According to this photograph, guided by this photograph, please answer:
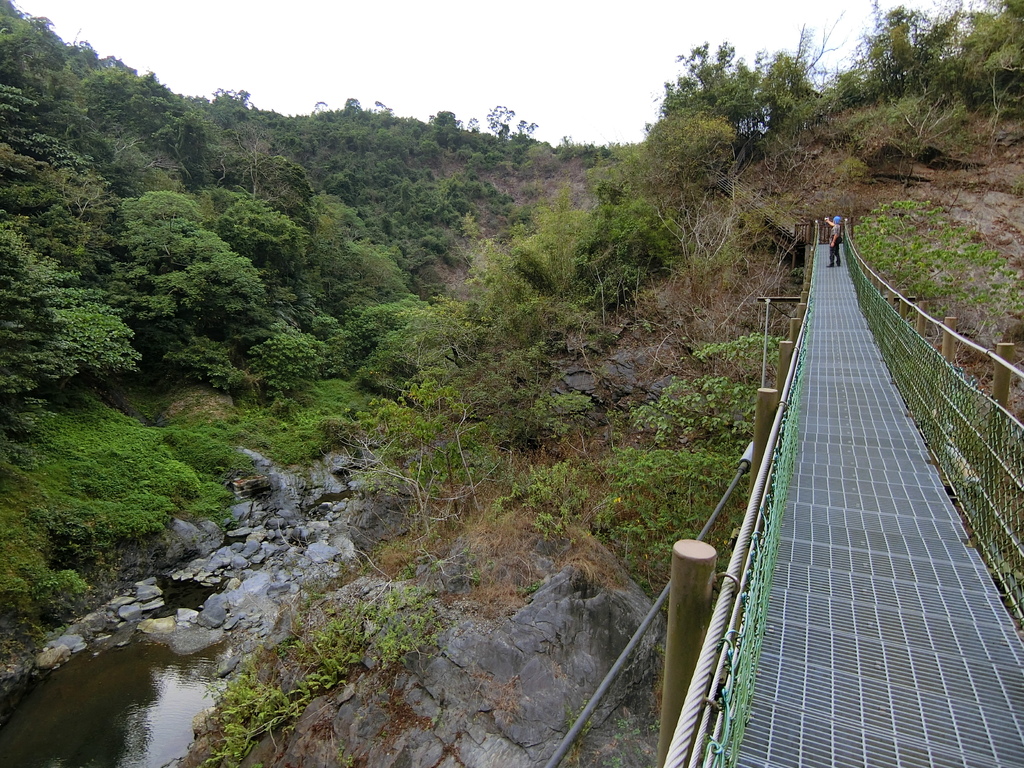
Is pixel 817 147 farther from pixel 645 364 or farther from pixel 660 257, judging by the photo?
pixel 645 364

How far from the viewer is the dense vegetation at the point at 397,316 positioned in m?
8.27

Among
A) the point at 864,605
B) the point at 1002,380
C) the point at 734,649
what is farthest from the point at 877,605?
the point at 1002,380

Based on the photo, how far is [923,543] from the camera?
10.1 ft

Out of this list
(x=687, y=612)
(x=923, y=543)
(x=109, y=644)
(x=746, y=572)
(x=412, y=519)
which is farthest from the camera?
(x=412, y=519)

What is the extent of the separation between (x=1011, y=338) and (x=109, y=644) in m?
16.7

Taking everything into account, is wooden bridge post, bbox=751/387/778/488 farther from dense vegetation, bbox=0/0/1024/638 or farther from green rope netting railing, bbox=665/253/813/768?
dense vegetation, bbox=0/0/1024/638

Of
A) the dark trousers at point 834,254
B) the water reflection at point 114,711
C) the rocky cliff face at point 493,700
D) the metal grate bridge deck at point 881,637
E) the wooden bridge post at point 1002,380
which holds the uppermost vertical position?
the dark trousers at point 834,254

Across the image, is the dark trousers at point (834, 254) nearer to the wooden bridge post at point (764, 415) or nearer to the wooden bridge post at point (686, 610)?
the wooden bridge post at point (764, 415)

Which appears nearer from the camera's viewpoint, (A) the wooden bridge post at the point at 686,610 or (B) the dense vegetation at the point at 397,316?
(A) the wooden bridge post at the point at 686,610

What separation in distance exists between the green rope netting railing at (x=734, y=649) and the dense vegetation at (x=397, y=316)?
412cm

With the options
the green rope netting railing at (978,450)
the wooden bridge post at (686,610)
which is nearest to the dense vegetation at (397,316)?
the green rope netting railing at (978,450)

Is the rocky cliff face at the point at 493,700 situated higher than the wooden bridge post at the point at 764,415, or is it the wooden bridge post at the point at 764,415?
the wooden bridge post at the point at 764,415

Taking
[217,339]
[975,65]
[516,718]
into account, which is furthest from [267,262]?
[975,65]

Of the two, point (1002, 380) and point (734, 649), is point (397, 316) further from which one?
point (734, 649)
